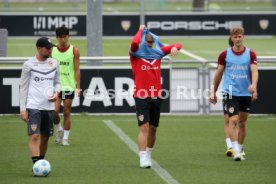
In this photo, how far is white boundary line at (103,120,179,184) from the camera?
43.7 feet

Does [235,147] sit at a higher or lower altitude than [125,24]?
lower

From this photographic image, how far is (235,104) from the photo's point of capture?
49.7ft

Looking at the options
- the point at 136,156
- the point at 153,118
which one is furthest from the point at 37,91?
the point at 136,156

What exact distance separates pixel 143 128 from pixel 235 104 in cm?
168

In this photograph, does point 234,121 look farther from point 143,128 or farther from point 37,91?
point 37,91

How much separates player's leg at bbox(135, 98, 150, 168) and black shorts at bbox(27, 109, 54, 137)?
1.50 meters

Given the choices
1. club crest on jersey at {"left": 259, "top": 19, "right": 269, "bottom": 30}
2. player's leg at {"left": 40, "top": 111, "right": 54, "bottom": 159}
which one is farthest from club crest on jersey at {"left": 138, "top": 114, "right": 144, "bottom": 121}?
club crest on jersey at {"left": 259, "top": 19, "right": 269, "bottom": 30}

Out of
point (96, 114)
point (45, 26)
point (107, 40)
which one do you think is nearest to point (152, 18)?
point (107, 40)

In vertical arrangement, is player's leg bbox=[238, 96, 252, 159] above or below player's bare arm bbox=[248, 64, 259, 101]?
below

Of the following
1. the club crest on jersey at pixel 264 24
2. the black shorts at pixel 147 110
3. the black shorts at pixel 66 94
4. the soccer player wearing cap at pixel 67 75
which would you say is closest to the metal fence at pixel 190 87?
the soccer player wearing cap at pixel 67 75

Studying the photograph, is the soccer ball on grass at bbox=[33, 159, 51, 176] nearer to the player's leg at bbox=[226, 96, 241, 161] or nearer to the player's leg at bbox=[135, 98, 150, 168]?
the player's leg at bbox=[135, 98, 150, 168]

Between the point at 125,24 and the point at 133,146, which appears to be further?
the point at 125,24

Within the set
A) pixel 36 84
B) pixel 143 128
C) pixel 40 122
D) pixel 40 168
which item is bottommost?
pixel 40 168

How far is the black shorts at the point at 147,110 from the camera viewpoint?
14.5 m
